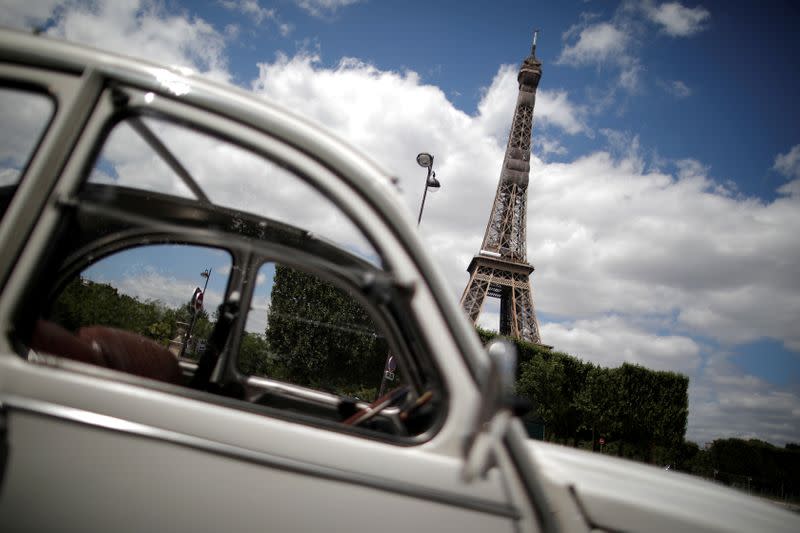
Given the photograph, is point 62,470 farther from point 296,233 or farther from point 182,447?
point 296,233

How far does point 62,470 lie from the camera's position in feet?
3.19

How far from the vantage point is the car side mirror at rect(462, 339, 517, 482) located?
0.82 metres

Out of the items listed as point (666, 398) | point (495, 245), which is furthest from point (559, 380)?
point (495, 245)

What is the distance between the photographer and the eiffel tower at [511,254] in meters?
35.3

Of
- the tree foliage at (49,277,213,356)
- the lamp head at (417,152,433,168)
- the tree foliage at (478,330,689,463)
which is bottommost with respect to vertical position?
the tree foliage at (49,277,213,356)

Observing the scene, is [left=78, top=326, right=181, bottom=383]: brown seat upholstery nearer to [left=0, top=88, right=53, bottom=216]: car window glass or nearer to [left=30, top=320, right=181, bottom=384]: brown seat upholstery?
[left=30, top=320, right=181, bottom=384]: brown seat upholstery

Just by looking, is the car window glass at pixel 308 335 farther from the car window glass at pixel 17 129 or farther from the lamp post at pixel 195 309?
the car window glass at pixel 17 129

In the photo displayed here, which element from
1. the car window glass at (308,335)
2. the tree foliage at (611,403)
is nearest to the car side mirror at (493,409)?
the car window glass at (308,335)

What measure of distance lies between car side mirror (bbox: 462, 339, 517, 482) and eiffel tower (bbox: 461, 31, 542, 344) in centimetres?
3255

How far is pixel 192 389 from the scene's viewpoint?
119 cm

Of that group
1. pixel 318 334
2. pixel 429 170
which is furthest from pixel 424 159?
pixel 318 334

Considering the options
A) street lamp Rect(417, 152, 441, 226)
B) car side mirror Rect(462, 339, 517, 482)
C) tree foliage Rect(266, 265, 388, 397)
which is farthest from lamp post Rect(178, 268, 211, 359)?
street lamp Rect(417, 152, 441, 226)

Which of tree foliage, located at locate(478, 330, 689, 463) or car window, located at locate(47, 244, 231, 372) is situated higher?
tree foliage, located at locate(478, 330, 689, 463)

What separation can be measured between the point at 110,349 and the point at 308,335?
0.80m
